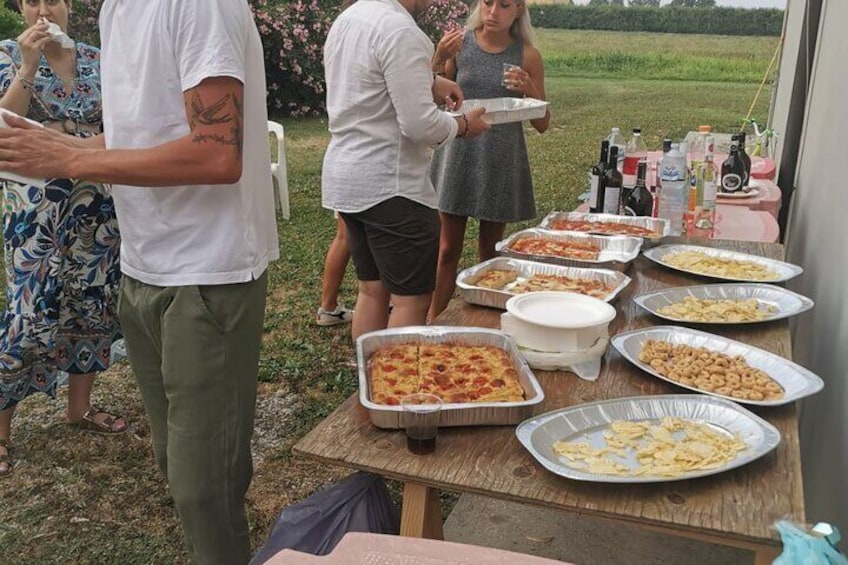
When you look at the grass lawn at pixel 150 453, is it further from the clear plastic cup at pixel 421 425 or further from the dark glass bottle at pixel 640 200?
the dark glass bottle at pixel 640 200

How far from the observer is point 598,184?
322cm

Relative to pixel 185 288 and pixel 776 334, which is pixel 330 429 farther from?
pixel 776 334

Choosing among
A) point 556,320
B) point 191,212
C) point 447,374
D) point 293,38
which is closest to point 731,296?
point 556,320

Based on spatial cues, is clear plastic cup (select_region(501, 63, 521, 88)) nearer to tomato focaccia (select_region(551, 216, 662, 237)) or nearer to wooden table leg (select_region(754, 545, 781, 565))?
tomato focaccia (select_region(551, 216, 662, 237))

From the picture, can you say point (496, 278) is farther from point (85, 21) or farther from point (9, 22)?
point (85, 21)

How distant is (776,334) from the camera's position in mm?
1972

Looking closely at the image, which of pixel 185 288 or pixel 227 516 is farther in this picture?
pixel 227 516

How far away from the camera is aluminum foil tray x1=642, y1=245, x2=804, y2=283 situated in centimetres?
234

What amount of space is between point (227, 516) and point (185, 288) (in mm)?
581

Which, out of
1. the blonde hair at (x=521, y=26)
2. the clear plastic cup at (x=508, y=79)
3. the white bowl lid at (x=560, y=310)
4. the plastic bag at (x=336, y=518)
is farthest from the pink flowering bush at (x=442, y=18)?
the plastic bag at (x=336, y=518)

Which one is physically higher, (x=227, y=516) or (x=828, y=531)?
(x=828, y=531)

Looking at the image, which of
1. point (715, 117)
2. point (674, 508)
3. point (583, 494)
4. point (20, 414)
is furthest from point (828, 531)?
point (715, 117)

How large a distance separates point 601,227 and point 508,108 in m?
0.80

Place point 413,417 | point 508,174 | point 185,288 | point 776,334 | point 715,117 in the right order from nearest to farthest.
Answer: point 413,417
point 185,288
point 776,334
point 508,174
point 715,117
